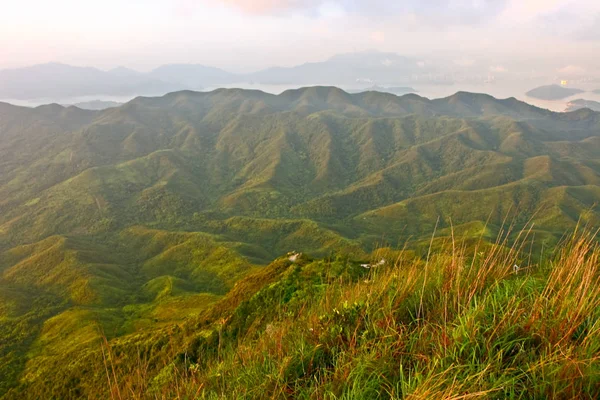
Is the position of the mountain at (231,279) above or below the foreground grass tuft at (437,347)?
below

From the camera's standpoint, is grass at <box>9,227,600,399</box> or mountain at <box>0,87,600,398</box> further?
mountain at <box>0,87,600,398</box>

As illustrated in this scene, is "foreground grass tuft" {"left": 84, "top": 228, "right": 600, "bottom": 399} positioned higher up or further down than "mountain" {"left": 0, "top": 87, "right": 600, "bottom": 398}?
higher up

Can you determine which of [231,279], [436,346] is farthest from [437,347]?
[231,279]

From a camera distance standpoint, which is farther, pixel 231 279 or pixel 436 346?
pixel 231 279

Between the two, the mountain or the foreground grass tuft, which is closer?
the foreground grass tuft

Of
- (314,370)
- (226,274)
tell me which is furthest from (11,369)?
(314,370)

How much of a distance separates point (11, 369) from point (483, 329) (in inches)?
2881

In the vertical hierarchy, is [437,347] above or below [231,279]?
above

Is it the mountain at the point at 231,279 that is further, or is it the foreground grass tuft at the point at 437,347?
the mountain at the point at 231,279

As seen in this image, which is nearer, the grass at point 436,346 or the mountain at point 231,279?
the grass at point 436,346

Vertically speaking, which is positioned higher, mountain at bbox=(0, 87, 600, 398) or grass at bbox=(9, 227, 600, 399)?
grass at bbox=(9, 227, 600, 399)

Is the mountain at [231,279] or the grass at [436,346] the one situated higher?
the grass at [436,346]

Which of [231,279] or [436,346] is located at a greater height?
[436,346]

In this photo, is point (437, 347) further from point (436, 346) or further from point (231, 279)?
point (231, 279)
